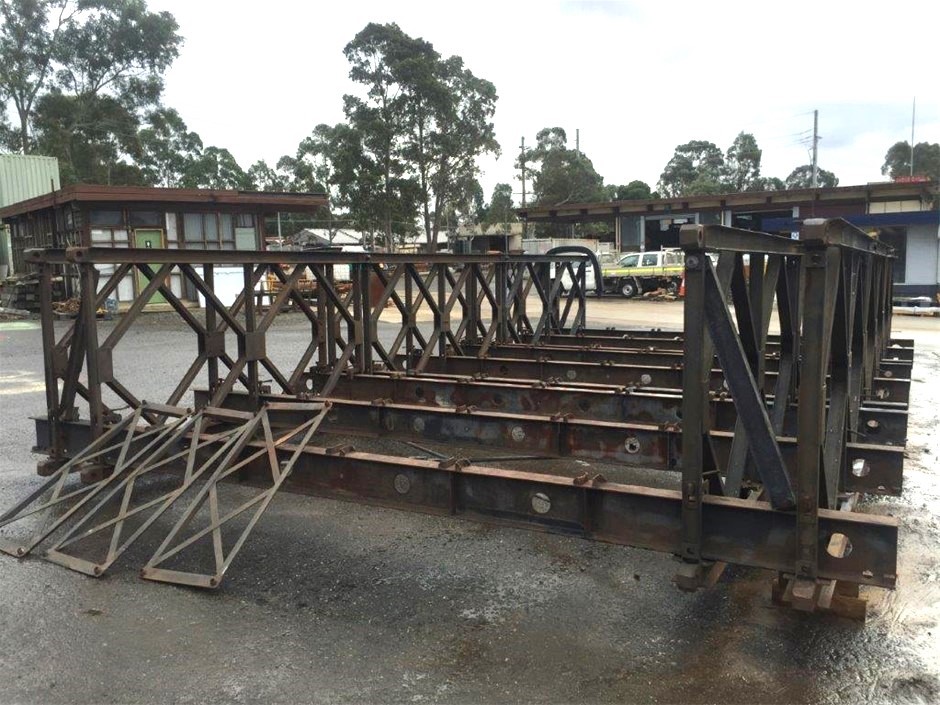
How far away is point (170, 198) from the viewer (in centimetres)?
2227

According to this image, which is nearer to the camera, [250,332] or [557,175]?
[250,332]

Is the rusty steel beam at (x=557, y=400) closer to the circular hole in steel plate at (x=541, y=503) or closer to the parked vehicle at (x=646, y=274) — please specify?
the circular hole in steel plate at (x=541, y=503)

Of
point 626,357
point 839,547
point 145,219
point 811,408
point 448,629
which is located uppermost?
point 145,219

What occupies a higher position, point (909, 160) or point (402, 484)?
point (909, 160)

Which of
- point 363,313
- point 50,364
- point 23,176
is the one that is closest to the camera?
point 50,364

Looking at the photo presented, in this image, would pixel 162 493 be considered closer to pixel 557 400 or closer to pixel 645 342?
pixel 557 400

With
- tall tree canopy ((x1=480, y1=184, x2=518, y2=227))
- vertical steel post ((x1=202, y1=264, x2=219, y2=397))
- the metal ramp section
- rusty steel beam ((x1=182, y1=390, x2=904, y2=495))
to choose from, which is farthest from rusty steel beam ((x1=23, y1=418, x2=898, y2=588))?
tall tree canopy ((x1=480, y1=184, x2=518, y2=227))

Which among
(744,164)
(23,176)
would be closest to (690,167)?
(744,164)

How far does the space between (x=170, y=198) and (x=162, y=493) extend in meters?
18.6

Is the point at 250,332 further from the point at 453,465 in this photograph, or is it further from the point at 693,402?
the point at 693,402

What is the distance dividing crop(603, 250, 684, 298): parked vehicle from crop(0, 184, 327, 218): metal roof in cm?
1287

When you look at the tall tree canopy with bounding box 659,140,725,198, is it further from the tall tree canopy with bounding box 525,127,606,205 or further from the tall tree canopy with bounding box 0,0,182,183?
the tall tree canopy with bounding box 0,0,182,183

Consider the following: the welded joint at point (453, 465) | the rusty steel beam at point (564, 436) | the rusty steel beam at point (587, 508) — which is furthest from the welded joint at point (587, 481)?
the rusty steel beam at point (564, 436)

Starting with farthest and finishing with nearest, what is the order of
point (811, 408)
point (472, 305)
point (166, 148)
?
1. point (166, 148)
2. point (472, 305)
3. point (811, 408)
